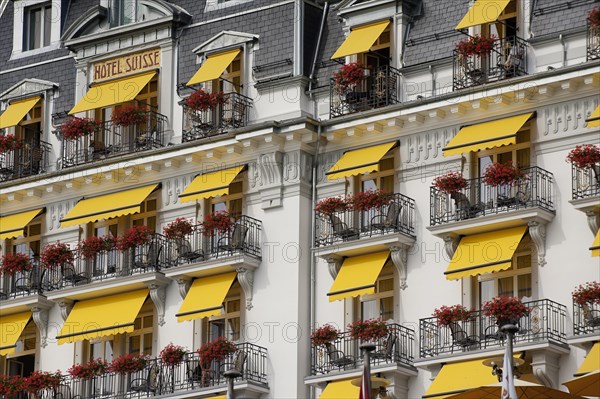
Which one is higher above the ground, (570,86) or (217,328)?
(570,86)

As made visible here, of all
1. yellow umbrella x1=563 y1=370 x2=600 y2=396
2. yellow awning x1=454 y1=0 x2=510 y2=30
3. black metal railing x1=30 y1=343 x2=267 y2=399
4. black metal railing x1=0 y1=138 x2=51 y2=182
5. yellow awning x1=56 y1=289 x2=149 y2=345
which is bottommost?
yellow umbrella x1=563 y1=370 x2=600 y2=396

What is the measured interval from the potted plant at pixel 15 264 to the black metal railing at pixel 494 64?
1190 cm

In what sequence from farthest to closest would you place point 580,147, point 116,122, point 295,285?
point 116,122 < point 295,285 < point 580,147

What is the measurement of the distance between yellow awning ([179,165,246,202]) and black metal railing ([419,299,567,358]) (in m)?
6.11

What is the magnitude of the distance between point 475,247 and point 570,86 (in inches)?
154

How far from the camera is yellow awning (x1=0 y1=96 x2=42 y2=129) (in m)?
56.2

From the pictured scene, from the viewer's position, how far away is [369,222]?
49.8 metres

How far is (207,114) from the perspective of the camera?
52.8 m

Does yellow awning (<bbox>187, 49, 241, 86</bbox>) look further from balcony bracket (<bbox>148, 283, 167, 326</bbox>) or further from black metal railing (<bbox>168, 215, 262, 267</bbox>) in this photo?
balcony bracket (<bbox>148, 283, 167, 326</bbox>)

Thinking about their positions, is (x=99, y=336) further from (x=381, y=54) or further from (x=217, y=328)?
(x=381, y=54)

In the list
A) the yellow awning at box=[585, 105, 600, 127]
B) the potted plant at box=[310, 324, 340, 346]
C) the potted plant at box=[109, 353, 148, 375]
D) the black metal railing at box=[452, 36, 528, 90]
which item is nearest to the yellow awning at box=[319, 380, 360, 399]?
the potted plant at box=[310, 324, 340, 346]

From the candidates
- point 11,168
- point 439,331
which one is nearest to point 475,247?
point 439,331

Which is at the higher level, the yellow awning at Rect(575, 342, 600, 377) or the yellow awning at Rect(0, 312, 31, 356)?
the yellow awning at Rect(0, 312, 31, 356)

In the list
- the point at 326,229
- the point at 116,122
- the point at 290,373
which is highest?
the point at 116,122
